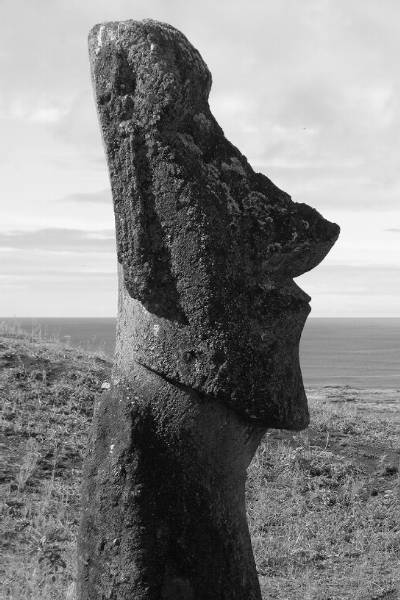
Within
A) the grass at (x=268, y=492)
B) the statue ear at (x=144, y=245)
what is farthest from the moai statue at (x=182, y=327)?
→ the grass at (x=268, y=492)

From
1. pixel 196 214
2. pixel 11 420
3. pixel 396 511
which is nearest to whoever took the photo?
pixel 196 214

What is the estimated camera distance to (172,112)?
11.8ft

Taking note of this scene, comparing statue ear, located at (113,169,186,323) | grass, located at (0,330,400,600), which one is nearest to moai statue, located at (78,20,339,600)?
statue ear, located at (113,169,186,323)

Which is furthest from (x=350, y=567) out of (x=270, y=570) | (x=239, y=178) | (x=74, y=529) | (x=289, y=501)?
(x=239, y=178)

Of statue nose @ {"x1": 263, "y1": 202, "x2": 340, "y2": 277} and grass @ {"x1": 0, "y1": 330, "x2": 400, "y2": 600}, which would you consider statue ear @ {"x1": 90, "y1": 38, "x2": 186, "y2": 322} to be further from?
grass @ {"x1": 0, "y1": 330, "x2": 400, "y2": 600}

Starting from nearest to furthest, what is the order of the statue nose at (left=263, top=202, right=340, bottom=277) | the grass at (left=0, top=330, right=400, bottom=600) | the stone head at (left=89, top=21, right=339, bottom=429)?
the stone head at (left=89, top=21, right=339, bottom=429) < the statue nose at (left=263, top=202, right=340, bottom=277) < the grass at (left=0, top=330, right=400, bottom=600)

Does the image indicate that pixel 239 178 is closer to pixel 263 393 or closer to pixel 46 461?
pixel 263 393

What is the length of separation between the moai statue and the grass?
173 centimetres

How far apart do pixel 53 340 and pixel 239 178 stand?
9.72 meters

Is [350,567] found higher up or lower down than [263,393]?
lower down

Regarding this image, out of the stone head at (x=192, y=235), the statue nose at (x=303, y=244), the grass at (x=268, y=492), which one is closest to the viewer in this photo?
the stone head at (x=192, y=235)

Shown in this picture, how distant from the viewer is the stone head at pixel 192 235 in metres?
3.55

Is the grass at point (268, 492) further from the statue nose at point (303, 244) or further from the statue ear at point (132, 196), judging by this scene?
the statue nose at point (303, 244)

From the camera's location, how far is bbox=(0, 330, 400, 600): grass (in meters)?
5.96
